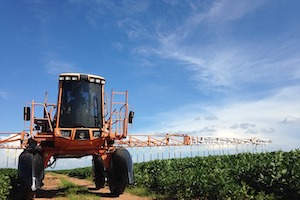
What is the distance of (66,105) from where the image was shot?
12.4m

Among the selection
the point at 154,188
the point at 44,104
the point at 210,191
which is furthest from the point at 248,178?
the point at 44,104

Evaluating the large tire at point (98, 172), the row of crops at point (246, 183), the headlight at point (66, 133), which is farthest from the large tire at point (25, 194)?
the row of crops at point (246, 183)

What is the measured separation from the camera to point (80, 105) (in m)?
12.5

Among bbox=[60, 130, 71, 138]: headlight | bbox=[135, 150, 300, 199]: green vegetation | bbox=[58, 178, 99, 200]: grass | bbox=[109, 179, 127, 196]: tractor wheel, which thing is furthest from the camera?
bbox=[109, 179, 127, 196]: tractor wheel

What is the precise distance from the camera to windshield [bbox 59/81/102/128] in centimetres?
1221

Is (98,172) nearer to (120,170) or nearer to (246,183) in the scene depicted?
(120,170)

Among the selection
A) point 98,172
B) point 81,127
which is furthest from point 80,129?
point 98,172

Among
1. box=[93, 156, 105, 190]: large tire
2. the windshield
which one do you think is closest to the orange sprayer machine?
the windshield

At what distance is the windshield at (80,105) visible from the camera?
12211 millimetres

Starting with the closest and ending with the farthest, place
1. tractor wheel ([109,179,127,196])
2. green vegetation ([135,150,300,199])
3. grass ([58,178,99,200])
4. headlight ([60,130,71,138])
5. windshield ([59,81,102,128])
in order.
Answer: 1. green vegetation ([135,150,300,199])
2. grass ([58,178,99,200])
3. headlight ([60,130,71,138])
4. windshield ([59,81,102,128])
5. tractor wheel ([109,179,127,196])

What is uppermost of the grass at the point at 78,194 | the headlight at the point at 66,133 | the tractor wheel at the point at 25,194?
the headlight at the point at 66,133

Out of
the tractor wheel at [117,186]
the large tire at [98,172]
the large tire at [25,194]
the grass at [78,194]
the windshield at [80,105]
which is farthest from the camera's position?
the large tire at [98,172]

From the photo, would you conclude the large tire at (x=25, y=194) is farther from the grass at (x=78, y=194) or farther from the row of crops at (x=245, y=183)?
the grass at (x=78, y=194)

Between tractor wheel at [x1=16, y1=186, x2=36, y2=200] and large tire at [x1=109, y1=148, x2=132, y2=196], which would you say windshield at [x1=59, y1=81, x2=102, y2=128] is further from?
tractor wheel at [x1=16, y1=186, x2=36, y2=200]
